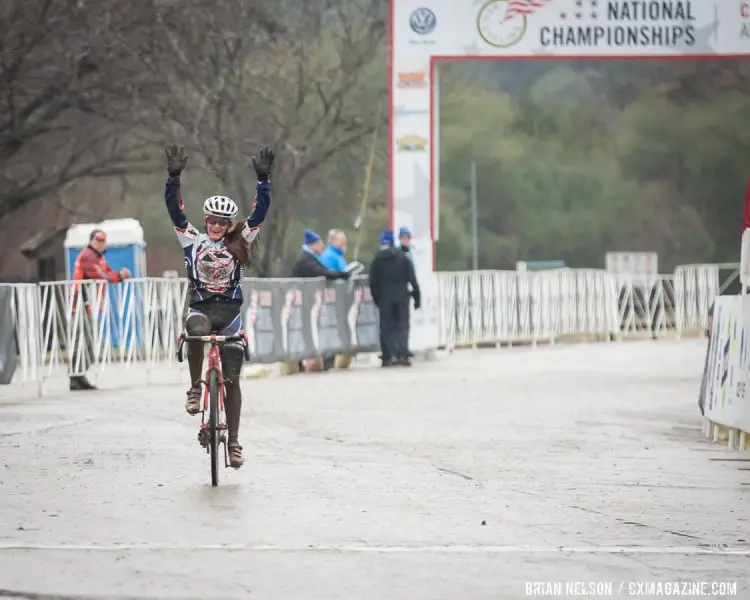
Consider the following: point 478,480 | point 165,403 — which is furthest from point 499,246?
point 478,480

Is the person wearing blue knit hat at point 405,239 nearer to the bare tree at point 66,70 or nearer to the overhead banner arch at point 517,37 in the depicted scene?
the overhead banner arch at point 517,37

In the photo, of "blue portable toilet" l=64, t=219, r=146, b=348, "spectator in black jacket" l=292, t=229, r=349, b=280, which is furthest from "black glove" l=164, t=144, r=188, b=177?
"blue portable toilet" l=64, t=219, r=146, b=348

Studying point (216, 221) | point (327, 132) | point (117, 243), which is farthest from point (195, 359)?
point (327, 132)

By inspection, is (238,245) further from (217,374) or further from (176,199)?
(217,374)

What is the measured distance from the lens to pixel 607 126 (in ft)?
239

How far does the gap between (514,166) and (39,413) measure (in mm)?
54200

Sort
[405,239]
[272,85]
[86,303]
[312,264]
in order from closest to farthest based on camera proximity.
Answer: [86,303] → [312,264] → [405,239] → [272,85]

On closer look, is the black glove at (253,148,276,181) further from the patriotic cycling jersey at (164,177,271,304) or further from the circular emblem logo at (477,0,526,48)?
the circular emblem logo at (477,0,526,48)

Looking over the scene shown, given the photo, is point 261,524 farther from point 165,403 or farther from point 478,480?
point 165,403

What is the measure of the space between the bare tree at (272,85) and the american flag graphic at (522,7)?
19.4 feet

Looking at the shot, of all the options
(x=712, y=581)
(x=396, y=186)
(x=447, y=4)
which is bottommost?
(x=712, y=581)

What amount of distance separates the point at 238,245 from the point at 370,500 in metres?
1.90

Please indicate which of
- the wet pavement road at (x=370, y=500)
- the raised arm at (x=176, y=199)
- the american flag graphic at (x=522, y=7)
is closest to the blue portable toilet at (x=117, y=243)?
the american flag graphic at (x=522, y=7)

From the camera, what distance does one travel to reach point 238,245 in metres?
11.6
